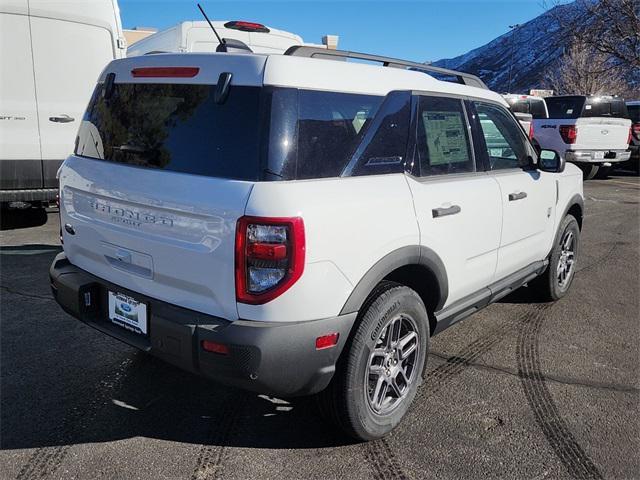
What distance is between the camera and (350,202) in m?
2.39

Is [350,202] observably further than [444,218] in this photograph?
No

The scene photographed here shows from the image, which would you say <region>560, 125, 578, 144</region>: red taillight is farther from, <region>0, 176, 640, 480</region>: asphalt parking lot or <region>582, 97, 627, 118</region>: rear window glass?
<region>0, 176, 640, 480</region>: asphalt parking lot

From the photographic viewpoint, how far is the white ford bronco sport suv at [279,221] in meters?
2.21

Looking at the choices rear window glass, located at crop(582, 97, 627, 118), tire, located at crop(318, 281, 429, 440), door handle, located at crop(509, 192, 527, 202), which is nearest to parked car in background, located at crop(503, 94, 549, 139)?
rear window glass, located at crop(582, 97, 627, 118)

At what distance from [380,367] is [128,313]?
51.5 inches

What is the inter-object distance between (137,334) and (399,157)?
1612 millimetres

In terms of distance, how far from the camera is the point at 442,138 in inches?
126

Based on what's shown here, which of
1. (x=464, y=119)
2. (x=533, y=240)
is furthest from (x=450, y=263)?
(x=533, y=240)

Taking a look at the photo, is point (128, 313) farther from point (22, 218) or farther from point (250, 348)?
point (22, 218)

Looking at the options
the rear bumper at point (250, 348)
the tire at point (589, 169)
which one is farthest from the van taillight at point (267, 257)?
the tire at point (589, 169)

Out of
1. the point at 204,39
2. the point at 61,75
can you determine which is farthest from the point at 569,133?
the point at 61,75

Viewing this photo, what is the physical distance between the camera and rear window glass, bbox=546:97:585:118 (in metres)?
13.0

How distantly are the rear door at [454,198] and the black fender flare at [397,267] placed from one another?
0.06 metres

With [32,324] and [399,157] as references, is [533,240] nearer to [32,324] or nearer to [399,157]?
[399,157]
